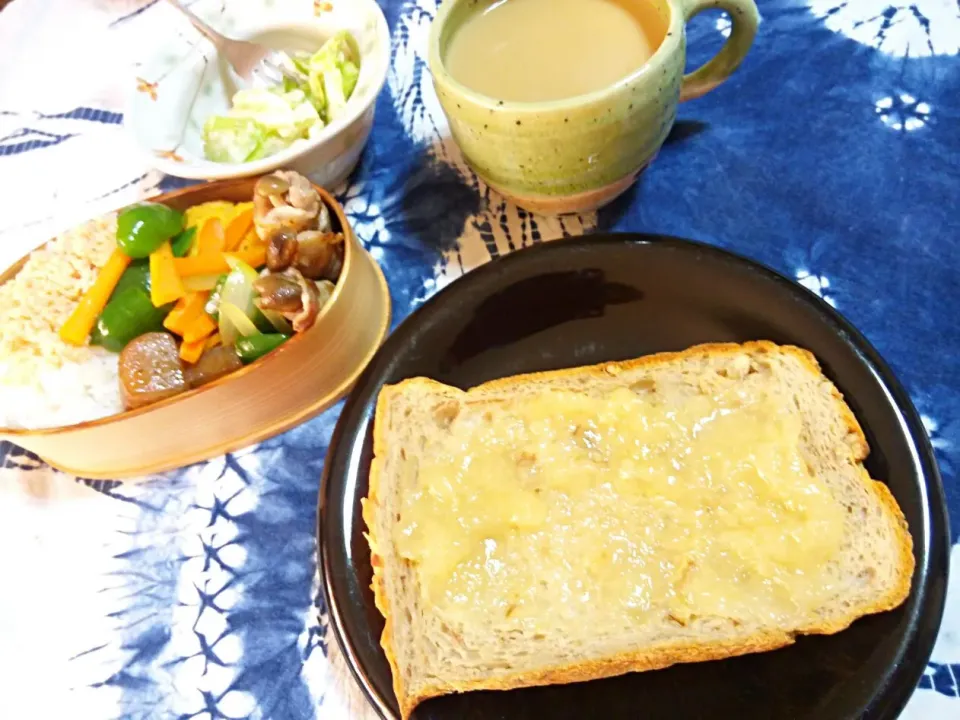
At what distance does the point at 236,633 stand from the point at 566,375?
927 millimetres

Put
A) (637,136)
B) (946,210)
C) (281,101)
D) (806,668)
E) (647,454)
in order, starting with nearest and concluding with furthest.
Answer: (806,668), (647,454), (637,136), (946,210), (281,101)

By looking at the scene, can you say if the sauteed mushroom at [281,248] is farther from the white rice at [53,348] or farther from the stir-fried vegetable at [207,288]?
the white rice at [53,348]

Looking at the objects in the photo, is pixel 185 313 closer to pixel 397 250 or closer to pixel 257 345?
pixel 257 345

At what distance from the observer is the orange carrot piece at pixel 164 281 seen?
1.73 m

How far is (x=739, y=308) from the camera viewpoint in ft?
5.25

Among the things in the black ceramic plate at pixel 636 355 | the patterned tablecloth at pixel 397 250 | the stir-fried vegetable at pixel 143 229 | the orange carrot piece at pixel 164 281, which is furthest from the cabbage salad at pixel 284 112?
the black ceramic plate at pixel 636 355

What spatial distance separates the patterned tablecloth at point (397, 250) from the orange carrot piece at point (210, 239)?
415 millimetres

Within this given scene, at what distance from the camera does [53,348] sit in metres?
1.71

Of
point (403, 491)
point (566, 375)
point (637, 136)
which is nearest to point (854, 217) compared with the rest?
point (637, 136)

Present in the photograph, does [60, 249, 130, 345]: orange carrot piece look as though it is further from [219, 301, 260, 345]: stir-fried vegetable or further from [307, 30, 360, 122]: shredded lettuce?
[307, 30, 360, 122]: shredded lettuce

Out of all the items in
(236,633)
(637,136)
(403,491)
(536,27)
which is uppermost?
(536,27)

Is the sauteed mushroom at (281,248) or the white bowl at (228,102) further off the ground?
the white bowl at (228,102)

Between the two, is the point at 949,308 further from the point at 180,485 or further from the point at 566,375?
the point at 180,485

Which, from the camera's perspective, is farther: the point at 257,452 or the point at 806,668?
the point at 257,452
